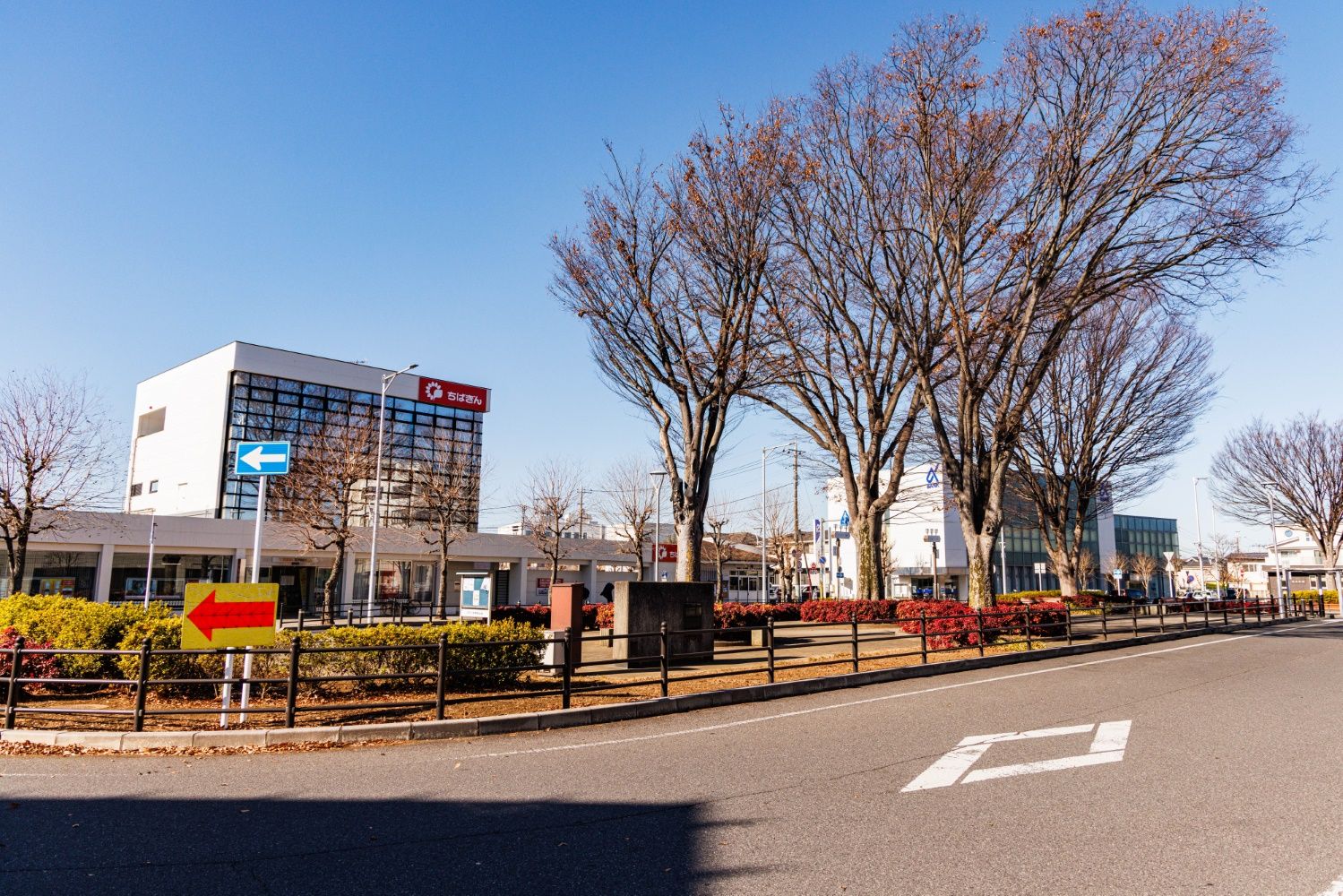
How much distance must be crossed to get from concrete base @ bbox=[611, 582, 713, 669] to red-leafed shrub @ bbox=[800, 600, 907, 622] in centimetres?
987

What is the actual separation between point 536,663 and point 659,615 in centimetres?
393

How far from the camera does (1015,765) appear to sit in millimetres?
7344

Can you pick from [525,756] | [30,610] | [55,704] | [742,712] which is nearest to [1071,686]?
[742,712]

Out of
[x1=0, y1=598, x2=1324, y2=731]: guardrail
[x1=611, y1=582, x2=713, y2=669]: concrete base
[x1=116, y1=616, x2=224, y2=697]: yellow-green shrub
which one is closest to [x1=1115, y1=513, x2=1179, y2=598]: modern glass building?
[x1=0, y1=598, x2=1324, y2=731]: guardrail

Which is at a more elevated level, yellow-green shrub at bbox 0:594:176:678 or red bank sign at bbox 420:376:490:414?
red bank sign at bbox 420:376:490:414

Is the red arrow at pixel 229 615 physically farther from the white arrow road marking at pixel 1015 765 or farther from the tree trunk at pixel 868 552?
the tree trunk at pixel 868 552

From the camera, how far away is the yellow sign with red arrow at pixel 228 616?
9.94 meters

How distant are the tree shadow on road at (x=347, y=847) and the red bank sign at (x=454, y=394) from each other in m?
62.4

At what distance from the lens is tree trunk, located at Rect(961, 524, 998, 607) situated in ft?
69.6

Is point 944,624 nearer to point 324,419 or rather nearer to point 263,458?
point 263,458

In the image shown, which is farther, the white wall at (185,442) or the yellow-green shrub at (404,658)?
the white wall at (185,442)

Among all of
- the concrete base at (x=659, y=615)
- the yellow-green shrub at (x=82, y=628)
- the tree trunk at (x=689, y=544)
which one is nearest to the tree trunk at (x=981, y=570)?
the tree trunk at (x=689, y=544)

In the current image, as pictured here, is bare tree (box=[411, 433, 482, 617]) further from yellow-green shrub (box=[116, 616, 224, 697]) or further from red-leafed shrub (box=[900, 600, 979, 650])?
yellow-green shrub (box=[116, 616, 224, 697])

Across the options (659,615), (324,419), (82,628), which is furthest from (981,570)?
(324,419)
